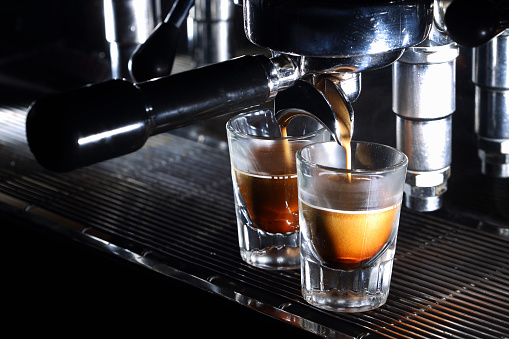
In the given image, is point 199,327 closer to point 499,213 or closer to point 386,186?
point 386,186

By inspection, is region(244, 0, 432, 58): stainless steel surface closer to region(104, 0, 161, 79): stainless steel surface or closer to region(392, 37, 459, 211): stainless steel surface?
region(392, 37, 459, 211): stainless steel surface

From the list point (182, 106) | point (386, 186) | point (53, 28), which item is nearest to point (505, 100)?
point (386, 186)

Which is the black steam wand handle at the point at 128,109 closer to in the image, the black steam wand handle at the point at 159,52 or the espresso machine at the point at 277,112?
the espresso machine at the point at 277,112

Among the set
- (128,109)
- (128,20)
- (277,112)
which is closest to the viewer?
(128,109)

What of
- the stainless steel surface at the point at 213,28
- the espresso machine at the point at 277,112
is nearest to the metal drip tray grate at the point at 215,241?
the espresso machine at the point at 277,112

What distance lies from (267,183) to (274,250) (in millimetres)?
56

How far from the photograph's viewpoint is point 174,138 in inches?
33.5

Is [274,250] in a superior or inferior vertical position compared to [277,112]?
inferior

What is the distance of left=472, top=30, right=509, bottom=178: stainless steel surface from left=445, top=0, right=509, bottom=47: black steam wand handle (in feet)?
0.50

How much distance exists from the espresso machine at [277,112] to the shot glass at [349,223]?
16 millimetres

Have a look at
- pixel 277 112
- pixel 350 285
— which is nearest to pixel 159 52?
pixel 277 112

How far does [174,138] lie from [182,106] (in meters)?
0.44

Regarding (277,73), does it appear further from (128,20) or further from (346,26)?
(128,20)

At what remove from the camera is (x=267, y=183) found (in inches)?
21.0
